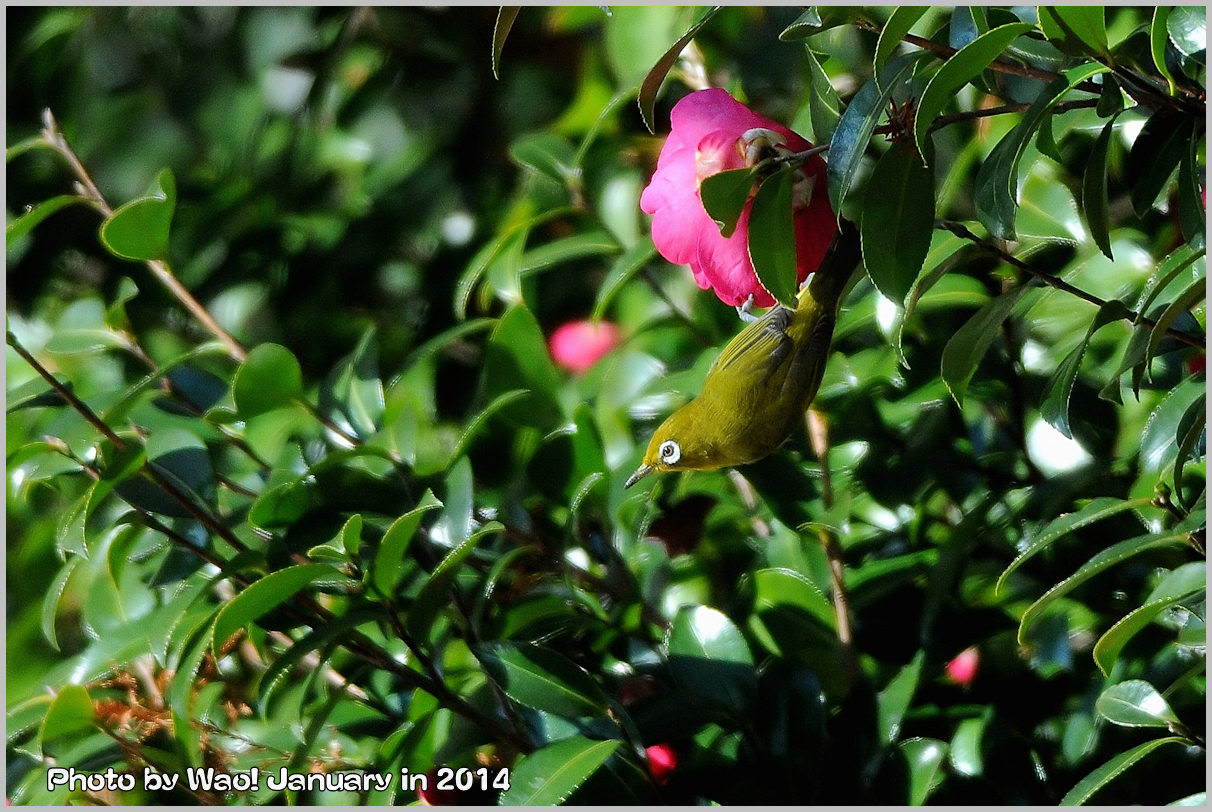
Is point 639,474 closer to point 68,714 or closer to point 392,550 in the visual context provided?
point 392,550

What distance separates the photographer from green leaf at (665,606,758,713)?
110 cm

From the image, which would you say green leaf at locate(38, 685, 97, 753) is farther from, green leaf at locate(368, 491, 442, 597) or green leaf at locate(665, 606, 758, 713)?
green leaf at locate(665, 606, 758, 713)

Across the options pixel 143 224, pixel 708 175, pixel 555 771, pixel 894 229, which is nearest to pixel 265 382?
pixel 143 224

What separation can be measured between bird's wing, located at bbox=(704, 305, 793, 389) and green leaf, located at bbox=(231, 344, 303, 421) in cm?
54

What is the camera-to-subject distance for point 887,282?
0.78 m

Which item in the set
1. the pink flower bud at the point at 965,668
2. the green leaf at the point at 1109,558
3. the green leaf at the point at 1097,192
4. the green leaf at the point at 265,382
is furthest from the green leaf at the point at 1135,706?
the green leaf at the point at 265,382

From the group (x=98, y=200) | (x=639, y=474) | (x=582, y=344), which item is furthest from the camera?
(x=582, y=344)

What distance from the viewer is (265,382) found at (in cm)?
129

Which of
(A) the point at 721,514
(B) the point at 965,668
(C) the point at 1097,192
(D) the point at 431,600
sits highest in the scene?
(C) the point at 1097,192

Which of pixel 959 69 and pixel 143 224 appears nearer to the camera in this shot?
pixel 959 69

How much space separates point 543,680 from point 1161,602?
0.52m

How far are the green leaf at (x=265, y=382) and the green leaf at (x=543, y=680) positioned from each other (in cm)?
42

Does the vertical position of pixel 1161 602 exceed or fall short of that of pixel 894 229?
it falls short

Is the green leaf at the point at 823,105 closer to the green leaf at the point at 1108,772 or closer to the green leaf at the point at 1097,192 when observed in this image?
the green leaf at the point at 1097,192
